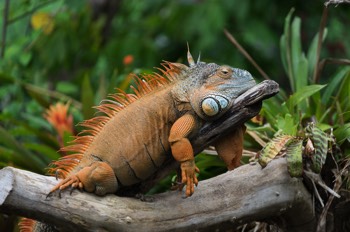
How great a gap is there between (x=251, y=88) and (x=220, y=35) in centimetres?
446

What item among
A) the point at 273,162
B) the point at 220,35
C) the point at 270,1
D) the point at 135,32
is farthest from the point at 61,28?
the point at 273,162

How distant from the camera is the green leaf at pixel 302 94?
4.38 meters

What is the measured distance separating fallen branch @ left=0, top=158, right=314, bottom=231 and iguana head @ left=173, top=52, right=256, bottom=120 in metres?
0.42

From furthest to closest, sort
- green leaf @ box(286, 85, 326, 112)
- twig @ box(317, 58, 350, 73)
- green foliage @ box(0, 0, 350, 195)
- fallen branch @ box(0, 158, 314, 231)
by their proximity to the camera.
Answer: green foliage @ box(0, 0, 350, 195), twig @ box(317, 58, 350, 73), green leaf @ box(286, 85, 326, 112), fallen branch @ box(0, 158, 314, 231)

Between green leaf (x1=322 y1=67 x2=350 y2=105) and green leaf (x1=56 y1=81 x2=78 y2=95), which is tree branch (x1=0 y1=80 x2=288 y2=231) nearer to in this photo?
green leaf (x1=322 y1=67 x2=350 y2=105)

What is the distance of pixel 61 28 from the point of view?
790 cm

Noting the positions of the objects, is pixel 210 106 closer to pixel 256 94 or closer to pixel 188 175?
pixel 256 94

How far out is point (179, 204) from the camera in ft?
11.7

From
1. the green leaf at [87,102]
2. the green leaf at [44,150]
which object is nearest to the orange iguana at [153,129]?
the green leaf at [44,150]

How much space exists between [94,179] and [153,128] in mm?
382

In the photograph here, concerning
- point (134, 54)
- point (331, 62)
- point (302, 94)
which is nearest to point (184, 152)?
point (302, 94)

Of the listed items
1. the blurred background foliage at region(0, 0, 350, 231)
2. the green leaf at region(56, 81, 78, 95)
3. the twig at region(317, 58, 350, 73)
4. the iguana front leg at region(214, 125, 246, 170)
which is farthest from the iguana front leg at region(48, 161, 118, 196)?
the green leaf at region(56, 81, 78, 95)

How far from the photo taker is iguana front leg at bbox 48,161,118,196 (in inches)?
132

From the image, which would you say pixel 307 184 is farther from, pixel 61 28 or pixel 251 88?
pixel 61 28
